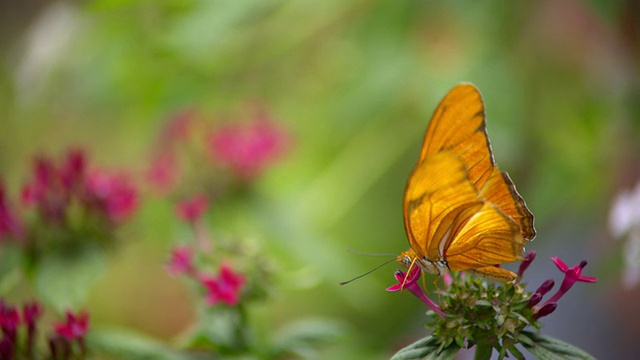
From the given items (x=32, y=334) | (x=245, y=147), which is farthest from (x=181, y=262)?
(x=245, y=147)

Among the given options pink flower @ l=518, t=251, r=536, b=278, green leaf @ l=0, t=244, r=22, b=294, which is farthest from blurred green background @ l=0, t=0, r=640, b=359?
pink flower @ l=518, t=251, r=536, b=278

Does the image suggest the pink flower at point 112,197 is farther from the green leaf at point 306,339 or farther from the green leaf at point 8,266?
the green leaf at point 306,339

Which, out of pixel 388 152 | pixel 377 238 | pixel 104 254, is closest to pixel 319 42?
pixel 388 152

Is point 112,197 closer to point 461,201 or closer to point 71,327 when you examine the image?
point 71,327

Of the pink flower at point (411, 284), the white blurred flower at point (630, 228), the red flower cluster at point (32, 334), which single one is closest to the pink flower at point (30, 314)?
the red flower cluster at point (32, 334)

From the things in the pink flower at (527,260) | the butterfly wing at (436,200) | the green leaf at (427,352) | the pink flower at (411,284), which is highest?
the butterfly wing at (436,200)

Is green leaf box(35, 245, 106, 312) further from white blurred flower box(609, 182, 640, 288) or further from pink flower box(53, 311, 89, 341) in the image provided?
white blurred flower box(609, 182, 640, 288)
